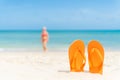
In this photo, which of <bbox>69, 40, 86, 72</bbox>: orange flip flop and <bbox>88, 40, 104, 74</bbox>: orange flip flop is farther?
<bbox>69, 40, 86, 72</bbox>: orange flip flop

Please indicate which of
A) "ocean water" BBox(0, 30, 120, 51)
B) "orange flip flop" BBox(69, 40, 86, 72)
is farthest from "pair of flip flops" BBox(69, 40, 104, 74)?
"ocean water" BBox(0, 30, 120, 51)

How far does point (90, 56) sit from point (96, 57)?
184 mm

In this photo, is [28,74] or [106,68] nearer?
[28,74]

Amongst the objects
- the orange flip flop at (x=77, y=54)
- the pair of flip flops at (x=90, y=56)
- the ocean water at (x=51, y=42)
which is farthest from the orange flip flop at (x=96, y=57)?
the ocean water at (x=51, y=42)

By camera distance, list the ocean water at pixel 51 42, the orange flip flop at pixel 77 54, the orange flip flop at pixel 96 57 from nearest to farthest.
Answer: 1. the orange flip flop at pixel 96 57
2. the orange flip flop at pixel 77 54
3. the ocean water at pixel 51 42

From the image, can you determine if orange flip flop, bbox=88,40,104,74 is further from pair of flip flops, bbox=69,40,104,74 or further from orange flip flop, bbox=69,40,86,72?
orange flip flop, bbox=69,40,86,72

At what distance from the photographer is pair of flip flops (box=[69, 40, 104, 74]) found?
770 cm

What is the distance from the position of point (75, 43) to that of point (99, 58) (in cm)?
76

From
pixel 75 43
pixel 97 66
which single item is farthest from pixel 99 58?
pixel 75 43

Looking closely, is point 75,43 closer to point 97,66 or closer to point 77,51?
point 77,51

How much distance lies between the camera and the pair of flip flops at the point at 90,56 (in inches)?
303

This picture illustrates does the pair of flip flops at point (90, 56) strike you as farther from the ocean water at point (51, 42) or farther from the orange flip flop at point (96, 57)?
the ocean water at point (51, 42)

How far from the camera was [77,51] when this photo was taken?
789cm

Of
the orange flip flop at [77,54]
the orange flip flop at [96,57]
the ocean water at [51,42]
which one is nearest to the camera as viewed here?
the orange flip flop at [96,57]
